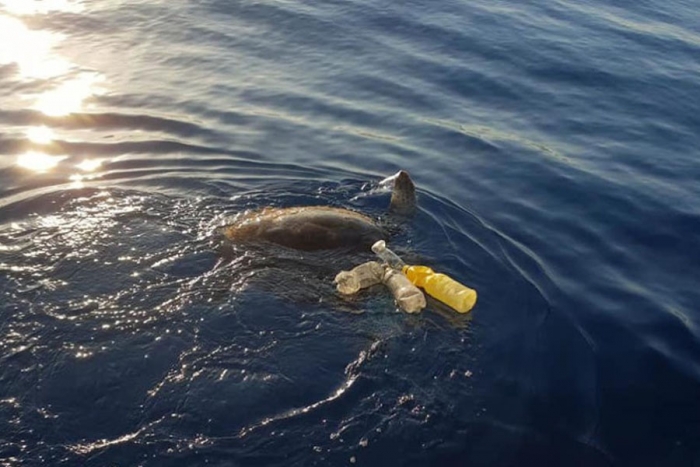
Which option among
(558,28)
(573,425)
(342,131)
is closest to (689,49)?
(558,28)

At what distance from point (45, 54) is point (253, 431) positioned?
10.5m

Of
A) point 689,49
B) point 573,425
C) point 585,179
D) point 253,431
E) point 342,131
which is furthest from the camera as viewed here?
point 689,49

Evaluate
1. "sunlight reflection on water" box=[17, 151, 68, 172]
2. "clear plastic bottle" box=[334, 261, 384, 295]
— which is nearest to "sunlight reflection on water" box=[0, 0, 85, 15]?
"sunlight reflection on water" box=[17, 151, 68, 172]

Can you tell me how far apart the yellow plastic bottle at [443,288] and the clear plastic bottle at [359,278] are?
0.29 meters

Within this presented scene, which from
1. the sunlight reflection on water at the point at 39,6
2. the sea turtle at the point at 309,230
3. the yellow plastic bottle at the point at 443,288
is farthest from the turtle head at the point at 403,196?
the sunlight reflection on water at the point at 39,6

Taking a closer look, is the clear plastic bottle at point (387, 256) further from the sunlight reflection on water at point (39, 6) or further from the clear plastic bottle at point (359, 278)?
the sunlight reflection on water at point (39, 6)

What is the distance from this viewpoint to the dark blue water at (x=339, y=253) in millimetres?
6316

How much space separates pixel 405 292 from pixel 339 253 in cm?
112

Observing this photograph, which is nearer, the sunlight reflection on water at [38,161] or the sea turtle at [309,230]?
the sea turtle at [309,230]

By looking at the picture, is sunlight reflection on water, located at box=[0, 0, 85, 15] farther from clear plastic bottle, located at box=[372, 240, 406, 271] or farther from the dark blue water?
clear plastic bottle, located at box=[372, 240, 406, 271]

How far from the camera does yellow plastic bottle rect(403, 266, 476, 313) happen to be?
754 centimetres

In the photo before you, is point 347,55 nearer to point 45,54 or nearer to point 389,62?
point 389,62

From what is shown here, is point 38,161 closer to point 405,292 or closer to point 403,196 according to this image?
point 403,196

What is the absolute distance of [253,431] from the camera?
6.08m
